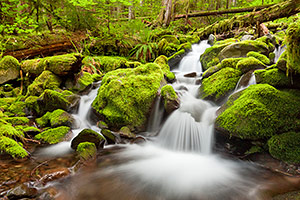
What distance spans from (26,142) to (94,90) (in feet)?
9.10

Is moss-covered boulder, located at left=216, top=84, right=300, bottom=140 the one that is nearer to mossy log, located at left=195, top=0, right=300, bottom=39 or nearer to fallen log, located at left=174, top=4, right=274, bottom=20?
mossy log, located at left=195, top=0, right=300, bottom=39

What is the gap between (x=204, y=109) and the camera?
15.4 ft

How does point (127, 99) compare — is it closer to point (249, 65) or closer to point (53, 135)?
point (53, 135)

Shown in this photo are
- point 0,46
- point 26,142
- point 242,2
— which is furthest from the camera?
point 242,2

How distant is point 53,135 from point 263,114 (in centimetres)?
464

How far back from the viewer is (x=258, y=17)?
8.45 metres

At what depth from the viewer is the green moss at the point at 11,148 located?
3.21m

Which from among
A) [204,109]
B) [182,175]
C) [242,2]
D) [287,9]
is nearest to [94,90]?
[204,109]

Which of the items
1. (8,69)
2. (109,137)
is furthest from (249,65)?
(8,69)

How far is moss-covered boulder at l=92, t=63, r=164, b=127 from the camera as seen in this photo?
15.2ft

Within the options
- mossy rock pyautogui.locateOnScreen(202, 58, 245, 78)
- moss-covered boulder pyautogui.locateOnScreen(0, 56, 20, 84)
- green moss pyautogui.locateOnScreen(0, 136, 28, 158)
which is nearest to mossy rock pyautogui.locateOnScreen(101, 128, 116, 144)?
green moss pyautogui.locateOnScreen(0, 136, 28, 158)

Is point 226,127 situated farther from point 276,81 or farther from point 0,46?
point 0,46

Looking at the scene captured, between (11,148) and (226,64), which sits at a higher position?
(226,64)

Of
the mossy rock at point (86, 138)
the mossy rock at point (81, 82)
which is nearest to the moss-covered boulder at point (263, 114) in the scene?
the mossy rock at point (86, 138)
